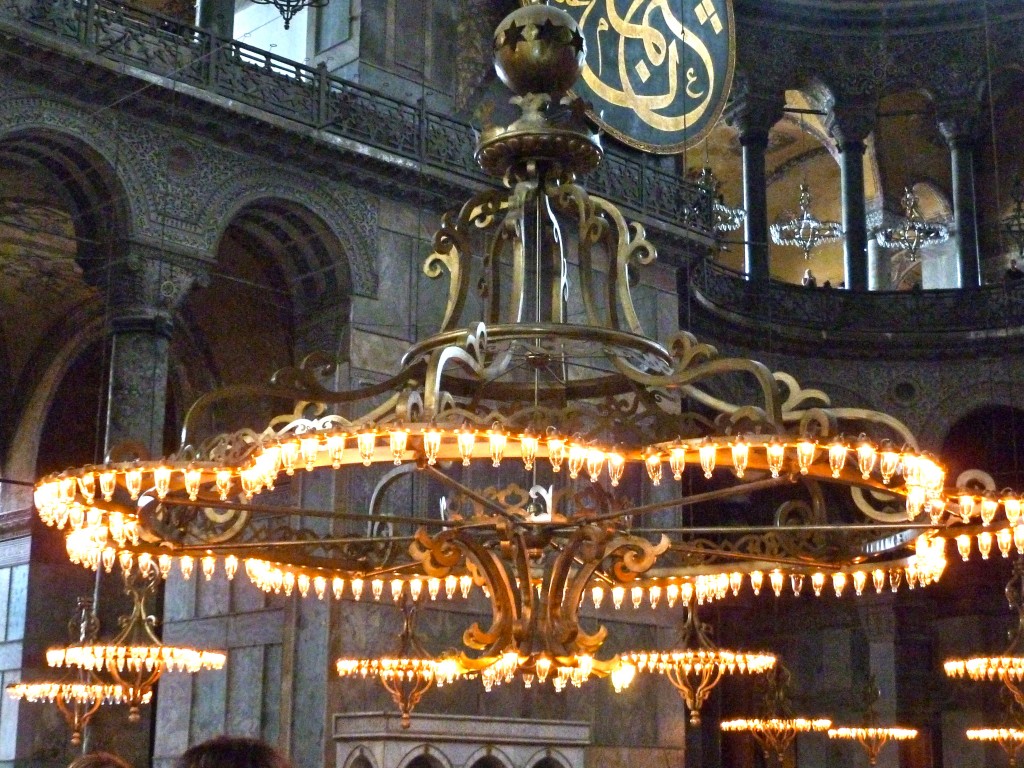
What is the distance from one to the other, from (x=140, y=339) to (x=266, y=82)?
6.17 ft

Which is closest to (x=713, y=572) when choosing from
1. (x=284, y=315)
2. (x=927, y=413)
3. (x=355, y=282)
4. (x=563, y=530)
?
(x=563, y=530)

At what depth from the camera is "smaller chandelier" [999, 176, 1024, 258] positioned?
14688mm

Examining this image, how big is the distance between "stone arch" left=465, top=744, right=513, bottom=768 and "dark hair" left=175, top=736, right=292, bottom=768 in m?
7.77

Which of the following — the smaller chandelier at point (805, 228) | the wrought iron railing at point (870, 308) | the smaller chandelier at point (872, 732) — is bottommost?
the smaller chandelier at point (872, 732)

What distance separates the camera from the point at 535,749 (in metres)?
9.80

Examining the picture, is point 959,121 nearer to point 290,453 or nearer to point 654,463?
point 654,463

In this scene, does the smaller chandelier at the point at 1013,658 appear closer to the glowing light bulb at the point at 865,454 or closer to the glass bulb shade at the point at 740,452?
the glowing light bulb at the point at 865,454

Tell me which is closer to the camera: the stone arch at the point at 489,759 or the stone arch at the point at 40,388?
the stone arch at the point at 489,759

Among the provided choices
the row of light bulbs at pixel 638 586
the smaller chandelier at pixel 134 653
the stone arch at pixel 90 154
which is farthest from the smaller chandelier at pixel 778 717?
the stone arch at pixel 90 154

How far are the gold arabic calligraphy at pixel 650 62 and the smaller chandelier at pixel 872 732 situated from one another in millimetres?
5099

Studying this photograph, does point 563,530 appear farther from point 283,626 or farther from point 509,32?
point 283,626

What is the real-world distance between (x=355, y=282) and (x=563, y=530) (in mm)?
5004

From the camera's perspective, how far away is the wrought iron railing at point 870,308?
14.2 metres

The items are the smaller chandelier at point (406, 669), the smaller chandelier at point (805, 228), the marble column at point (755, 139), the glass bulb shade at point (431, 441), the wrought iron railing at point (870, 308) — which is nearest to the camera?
the glass bulb shade at point (431, 441)
